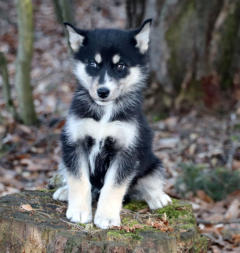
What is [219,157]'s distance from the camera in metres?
6.82

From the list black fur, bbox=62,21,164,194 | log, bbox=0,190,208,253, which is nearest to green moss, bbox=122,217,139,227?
log, bbox=0,190,208,253

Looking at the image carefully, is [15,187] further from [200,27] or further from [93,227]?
[200,27]

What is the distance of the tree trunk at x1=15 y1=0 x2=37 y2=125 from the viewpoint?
6918 millimetres

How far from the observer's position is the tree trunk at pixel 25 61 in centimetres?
692

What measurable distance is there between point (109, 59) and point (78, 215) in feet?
4.37

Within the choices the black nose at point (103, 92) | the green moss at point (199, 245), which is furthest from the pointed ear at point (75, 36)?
the green moss at point (199, 245)

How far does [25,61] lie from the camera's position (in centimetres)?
722

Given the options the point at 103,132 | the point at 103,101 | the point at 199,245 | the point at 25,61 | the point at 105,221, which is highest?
the point at 103,101

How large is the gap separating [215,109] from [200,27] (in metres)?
1.41

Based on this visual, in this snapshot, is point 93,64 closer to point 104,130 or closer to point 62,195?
point 104,130

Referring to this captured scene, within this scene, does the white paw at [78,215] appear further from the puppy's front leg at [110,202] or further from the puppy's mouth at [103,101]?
the puppy's mouth at [103,101]

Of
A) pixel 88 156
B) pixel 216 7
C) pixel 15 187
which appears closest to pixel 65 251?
pixel 88 156

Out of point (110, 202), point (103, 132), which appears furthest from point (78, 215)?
point (103, 132)

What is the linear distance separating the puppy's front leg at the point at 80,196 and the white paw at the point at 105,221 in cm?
10
